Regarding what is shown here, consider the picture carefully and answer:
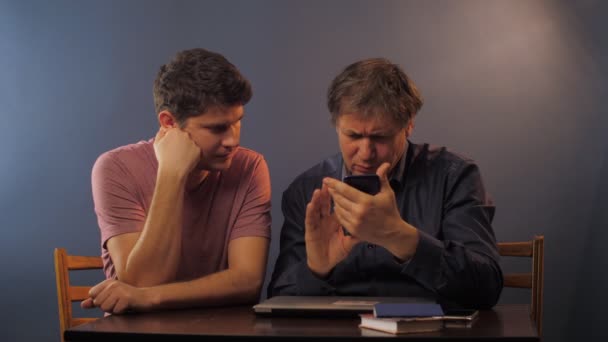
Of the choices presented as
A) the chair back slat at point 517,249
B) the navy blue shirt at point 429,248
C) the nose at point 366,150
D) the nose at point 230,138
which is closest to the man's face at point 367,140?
the nose at point 366,150

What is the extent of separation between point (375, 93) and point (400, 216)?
33cm

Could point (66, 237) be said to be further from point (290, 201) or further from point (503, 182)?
point (503, 182)

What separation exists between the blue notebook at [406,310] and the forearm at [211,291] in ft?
1.96

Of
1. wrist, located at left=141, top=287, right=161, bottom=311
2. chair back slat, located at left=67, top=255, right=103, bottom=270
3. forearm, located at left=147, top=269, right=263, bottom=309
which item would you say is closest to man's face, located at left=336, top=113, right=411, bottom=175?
forearm, located at left=147, top=269, right=263, bottom=309

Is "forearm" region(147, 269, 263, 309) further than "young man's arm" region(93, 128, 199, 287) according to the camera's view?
No

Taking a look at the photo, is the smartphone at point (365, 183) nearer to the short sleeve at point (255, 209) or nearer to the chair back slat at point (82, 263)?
the short sleeve at point (255, 209)

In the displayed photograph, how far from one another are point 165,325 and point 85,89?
1.67 meters

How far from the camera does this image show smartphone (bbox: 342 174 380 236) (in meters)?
1.64

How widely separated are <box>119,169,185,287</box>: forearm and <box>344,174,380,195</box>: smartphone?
56cm

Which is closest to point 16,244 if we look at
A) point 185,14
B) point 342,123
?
point 185,14

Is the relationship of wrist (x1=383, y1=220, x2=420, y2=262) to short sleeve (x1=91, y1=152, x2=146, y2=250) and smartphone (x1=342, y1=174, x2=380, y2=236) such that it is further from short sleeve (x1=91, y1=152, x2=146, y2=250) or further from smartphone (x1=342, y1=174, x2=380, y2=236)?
short sleeve (x1=91, y1=152, x2=146, y2=250)

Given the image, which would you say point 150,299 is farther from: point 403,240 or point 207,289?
point 403,240

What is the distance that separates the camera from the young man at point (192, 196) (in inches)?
77.5

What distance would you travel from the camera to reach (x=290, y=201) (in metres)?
2.19
